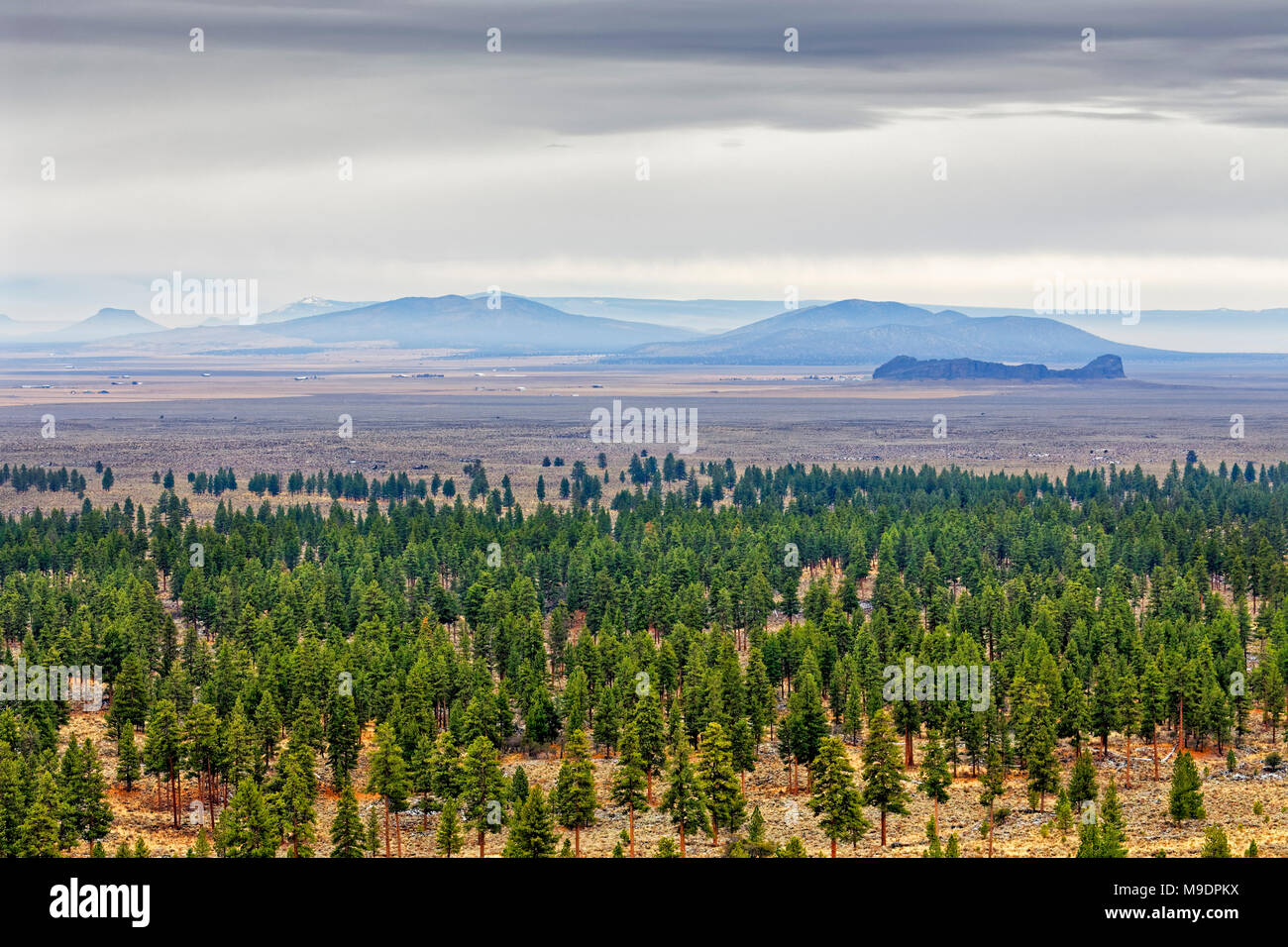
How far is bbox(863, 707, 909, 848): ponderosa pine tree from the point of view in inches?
2547

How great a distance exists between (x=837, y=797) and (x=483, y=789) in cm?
1764

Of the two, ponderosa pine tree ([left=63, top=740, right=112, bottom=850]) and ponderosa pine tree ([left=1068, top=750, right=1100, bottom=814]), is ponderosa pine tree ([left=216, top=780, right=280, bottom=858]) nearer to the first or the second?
ponderosa pine tree ([left=63, top=740, right=112, bottom=850])

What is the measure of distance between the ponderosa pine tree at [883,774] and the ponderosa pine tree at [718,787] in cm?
623

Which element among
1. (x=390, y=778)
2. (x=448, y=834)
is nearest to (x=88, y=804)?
(x=390, y=778)

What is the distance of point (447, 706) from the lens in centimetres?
8512

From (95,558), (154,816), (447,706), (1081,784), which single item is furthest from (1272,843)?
(95,558)

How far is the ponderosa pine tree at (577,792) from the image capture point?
6438cm

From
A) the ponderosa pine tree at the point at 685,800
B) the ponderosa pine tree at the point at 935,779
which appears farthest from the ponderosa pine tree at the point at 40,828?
the ponderosa pine tree at the point at 935,779

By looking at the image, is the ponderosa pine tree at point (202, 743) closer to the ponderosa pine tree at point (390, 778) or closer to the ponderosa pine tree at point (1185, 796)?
the ponderosa pine tree at point (390, 778)

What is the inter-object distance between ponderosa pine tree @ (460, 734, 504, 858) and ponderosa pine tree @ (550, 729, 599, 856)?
2.78 meters

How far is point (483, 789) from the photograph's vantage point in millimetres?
66438
